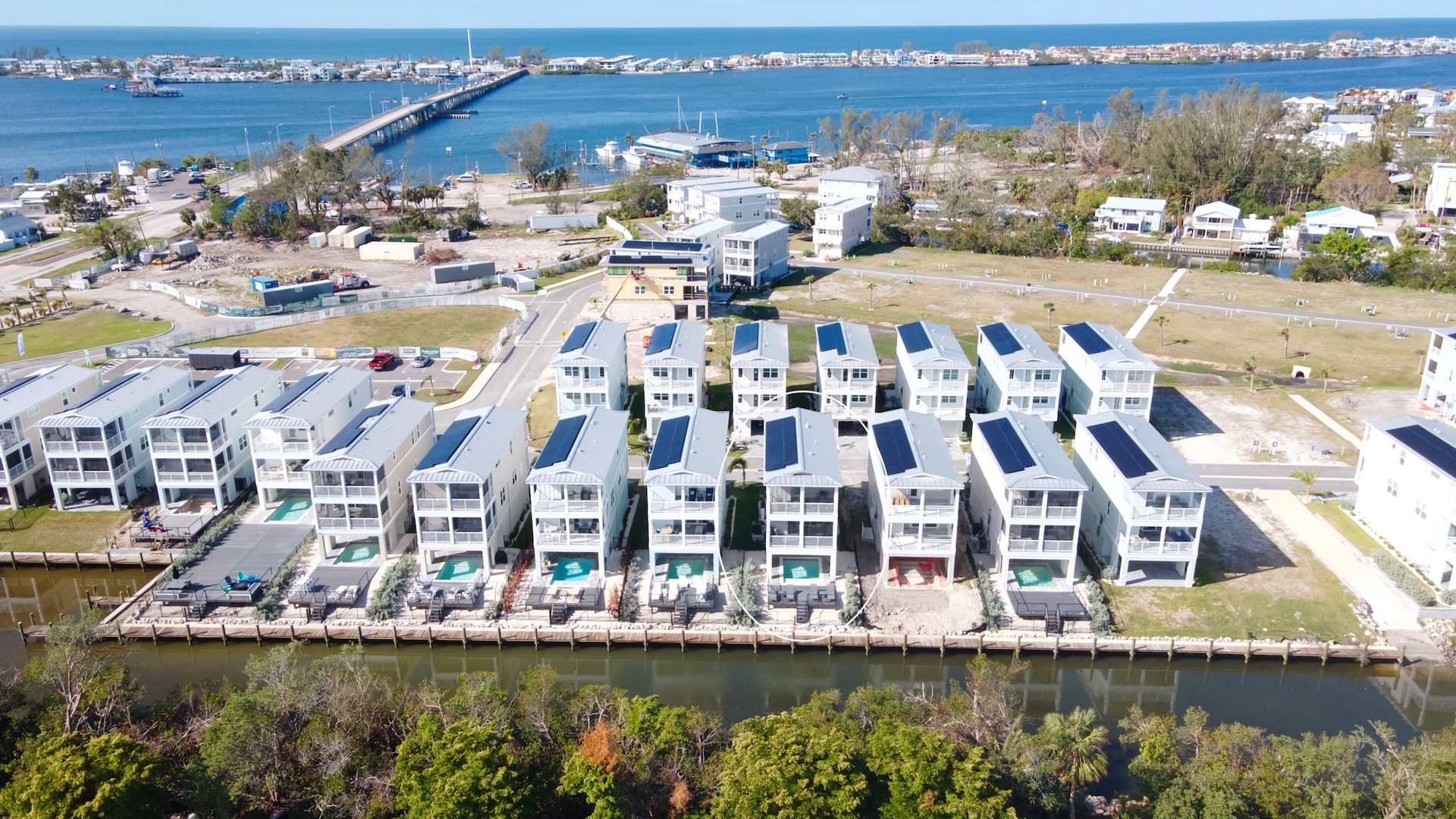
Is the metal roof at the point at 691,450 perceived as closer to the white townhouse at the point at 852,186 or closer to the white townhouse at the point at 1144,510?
the white townhouse at the point at 1144,510

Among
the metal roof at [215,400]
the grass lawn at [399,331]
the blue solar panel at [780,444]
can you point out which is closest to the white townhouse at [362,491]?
the metal roof at [215,400]

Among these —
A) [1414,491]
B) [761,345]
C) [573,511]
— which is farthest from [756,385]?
[1414,491]

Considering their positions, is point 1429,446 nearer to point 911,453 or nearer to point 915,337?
point 911,453

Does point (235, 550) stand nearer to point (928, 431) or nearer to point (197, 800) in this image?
point (197, 800)

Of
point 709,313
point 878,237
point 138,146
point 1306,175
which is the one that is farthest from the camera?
point 138,146

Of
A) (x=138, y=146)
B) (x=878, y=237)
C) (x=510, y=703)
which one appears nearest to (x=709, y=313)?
(x=878, y=237)

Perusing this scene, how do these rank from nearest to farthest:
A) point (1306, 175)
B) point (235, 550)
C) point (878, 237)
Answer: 1. point (235, 550)
2. point (878, 237)
3. point (1306, 175)
